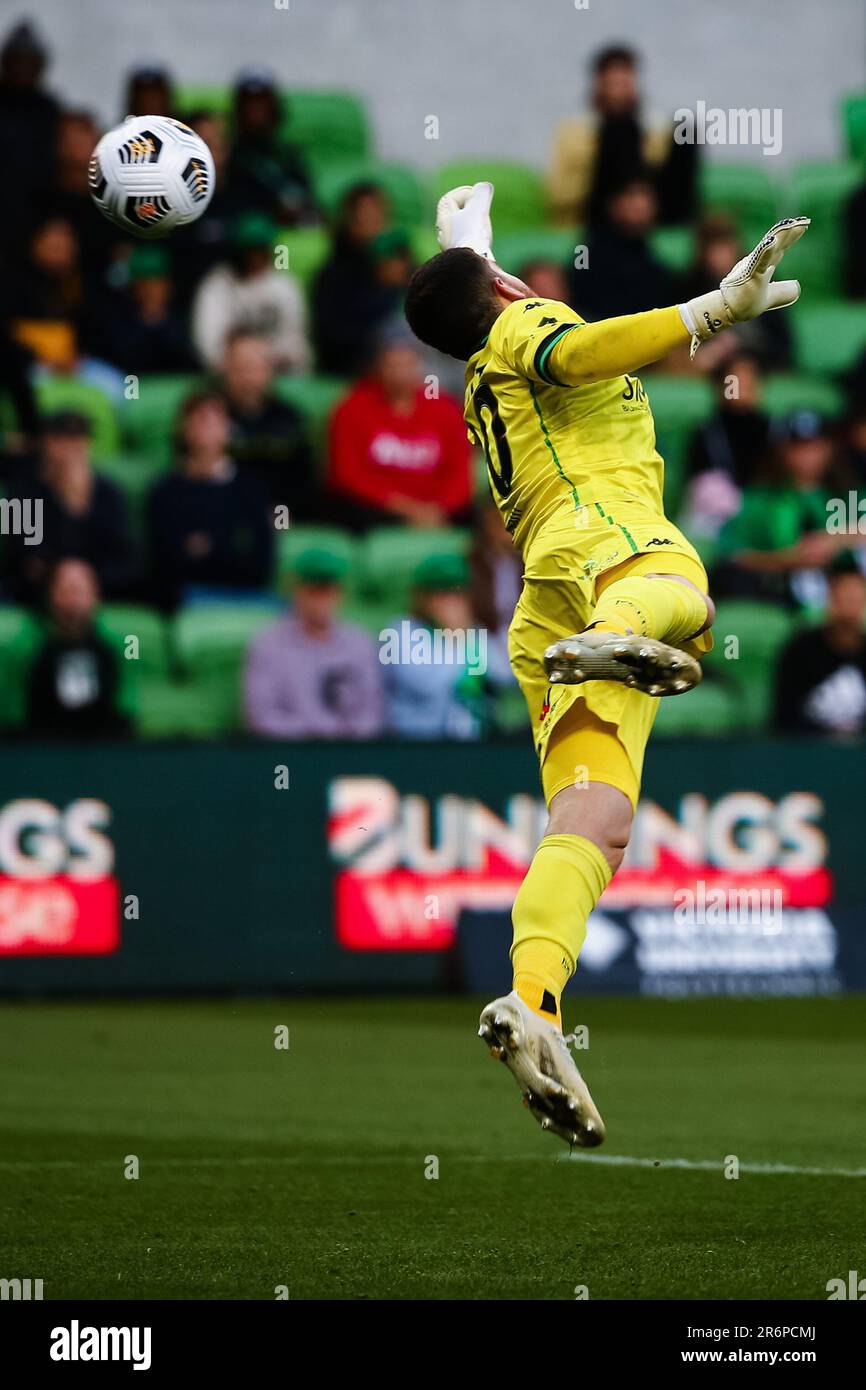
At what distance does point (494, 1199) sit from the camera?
21.0 ft

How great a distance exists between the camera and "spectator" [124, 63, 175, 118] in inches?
558

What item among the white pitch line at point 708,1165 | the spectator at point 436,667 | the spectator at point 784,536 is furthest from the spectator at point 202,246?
the white pitch line at point 708,1165

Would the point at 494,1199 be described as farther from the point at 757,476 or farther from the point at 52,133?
the point at 52,133

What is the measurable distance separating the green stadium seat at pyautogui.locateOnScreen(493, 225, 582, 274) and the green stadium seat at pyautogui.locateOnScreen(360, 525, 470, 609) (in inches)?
99.5

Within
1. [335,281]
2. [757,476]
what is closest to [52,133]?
[335,281]

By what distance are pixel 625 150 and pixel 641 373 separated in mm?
1579

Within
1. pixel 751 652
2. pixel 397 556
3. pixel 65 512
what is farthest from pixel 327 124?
pixel 751 652

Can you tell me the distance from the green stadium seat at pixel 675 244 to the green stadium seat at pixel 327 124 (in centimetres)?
223

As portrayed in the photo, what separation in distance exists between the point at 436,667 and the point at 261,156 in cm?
434

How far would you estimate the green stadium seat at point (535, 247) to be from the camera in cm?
1541

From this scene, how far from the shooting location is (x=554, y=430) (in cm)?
603

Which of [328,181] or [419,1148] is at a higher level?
[328,181]

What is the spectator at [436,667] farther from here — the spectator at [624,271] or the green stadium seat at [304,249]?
the green stadium seat at [304,249]

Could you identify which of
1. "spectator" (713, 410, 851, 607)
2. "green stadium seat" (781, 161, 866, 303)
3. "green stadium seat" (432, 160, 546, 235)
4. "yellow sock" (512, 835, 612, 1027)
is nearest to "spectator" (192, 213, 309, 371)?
"green stadium seat" (432, 160, 546, 235)
